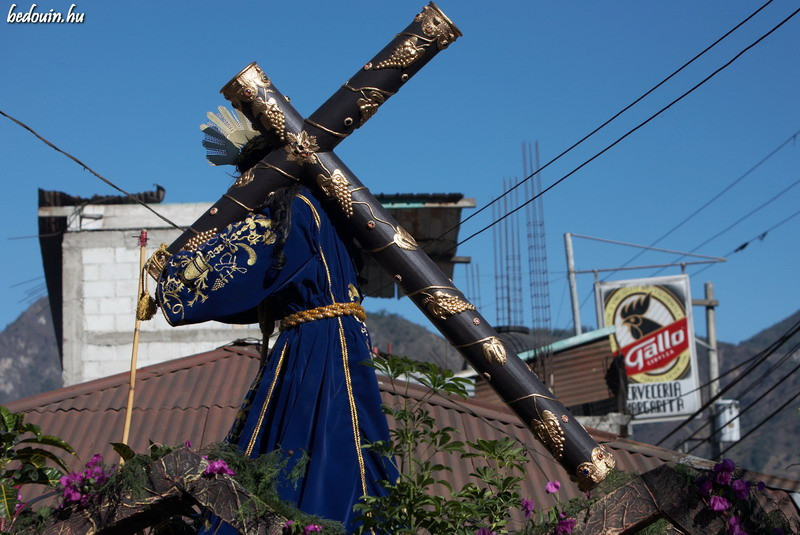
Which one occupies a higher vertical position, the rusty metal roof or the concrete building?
the concrete building

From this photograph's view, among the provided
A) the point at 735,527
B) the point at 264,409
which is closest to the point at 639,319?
the point at 264,409

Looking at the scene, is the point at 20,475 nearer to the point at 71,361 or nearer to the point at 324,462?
the point at 324,462

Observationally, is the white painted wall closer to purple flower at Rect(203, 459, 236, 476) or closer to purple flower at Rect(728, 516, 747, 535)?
purple flower at Rect(203, 459, 236, 476)

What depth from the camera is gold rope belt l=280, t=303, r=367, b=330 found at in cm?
580

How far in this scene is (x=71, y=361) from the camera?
56.2ft

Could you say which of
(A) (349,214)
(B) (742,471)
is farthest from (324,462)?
(B) (742,471)

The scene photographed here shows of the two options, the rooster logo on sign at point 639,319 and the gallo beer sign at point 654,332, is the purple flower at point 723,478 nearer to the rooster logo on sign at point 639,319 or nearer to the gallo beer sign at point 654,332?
the gallo beer sign at point 654,332

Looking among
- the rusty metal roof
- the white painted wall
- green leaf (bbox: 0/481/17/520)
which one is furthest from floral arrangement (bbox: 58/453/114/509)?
the white painted wall

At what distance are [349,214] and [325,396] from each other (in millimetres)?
956

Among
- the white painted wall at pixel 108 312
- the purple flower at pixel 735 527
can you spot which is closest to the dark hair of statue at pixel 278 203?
the purple flower at pixel 735 527

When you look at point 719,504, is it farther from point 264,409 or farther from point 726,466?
point 264,409

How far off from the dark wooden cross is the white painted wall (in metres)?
11.0

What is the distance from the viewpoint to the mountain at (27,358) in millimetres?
114062

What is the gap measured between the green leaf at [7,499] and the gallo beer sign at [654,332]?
27.2 metres
